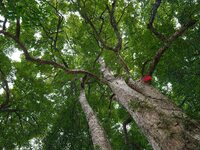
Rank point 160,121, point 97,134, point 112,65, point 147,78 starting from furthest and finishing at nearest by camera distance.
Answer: point 112,65 < point 97,134 < point 147,78 < point 160,121

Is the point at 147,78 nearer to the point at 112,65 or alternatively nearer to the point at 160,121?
the point at 160,121

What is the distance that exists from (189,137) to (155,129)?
2.14 feet

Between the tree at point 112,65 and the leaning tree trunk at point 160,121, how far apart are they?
0.05ft

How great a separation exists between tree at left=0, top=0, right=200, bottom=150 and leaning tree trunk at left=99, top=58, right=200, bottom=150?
0.05 feet

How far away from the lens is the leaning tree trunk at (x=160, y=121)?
12.4 ft

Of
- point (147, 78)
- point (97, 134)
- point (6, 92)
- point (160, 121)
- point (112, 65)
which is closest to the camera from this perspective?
point (160, 121)

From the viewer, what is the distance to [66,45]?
1174cm

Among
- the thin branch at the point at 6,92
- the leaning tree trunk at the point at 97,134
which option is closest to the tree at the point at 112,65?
the thin branch at the point at 6,92

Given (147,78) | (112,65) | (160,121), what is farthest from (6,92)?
(160,121)

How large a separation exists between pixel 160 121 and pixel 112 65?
456cm

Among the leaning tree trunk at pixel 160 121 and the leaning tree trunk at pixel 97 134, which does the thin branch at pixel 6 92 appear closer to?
the leaning tree trunk at pixel 97 134

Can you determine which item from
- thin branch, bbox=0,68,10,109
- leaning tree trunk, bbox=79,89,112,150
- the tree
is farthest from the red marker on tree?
thin branch, bbox=0,68,10,109

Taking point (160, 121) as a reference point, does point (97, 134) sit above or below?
above

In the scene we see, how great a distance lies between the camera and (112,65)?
8.70 meters
